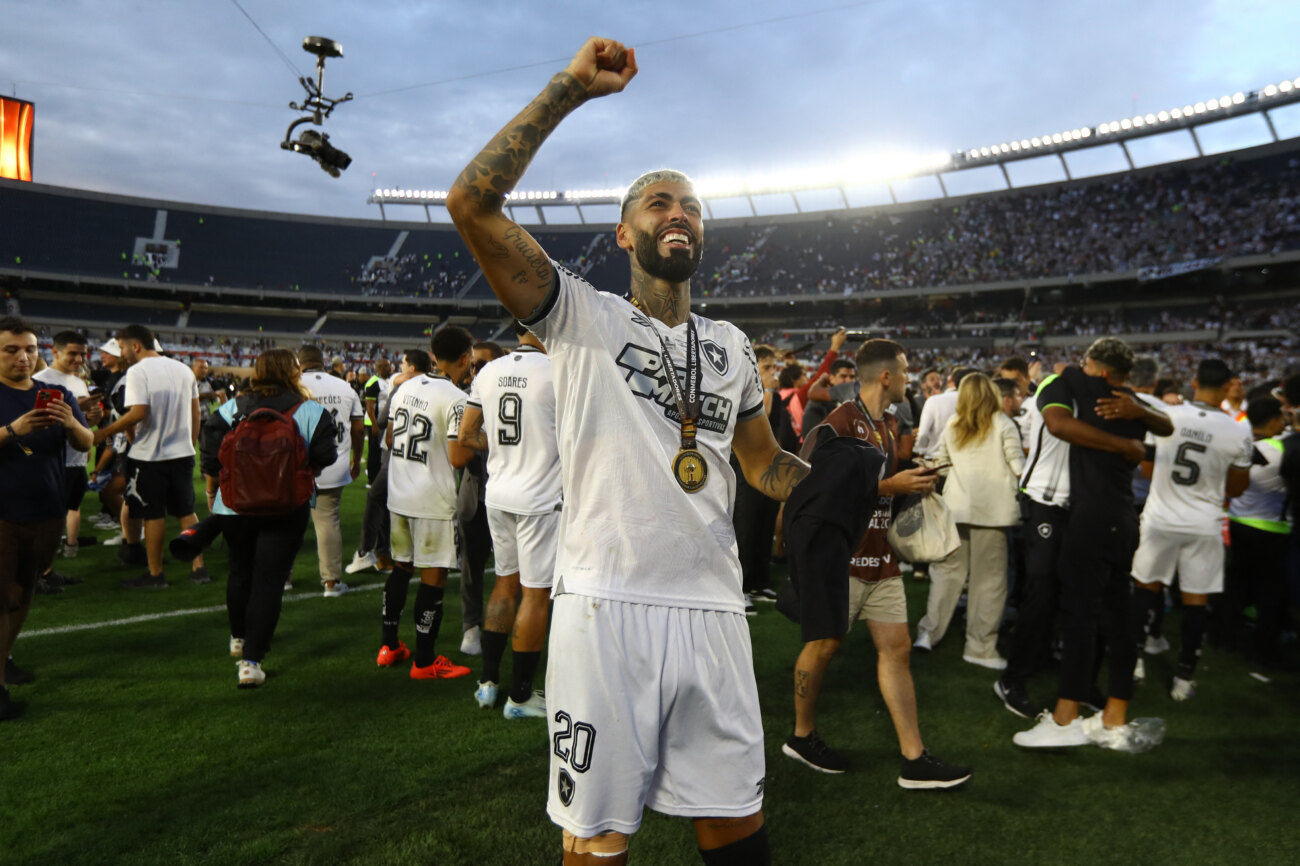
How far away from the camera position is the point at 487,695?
446 centimetres

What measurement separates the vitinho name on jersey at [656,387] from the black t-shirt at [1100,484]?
10.1 feet

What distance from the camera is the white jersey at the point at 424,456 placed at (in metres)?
5.19

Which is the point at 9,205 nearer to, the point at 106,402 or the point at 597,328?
the point at 106,402

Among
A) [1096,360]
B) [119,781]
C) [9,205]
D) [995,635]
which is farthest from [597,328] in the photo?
[9,205]

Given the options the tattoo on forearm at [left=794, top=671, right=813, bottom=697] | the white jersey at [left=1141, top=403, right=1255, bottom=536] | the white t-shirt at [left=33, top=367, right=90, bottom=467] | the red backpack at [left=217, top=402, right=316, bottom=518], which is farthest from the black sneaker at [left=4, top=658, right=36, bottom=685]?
the white jersey at [left=1141, top=403, right=1255, bottom=536]

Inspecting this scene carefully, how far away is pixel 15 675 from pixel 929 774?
5497mm

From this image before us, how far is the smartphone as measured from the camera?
4000 mm

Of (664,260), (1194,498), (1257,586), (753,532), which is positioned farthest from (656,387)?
(1257,586)

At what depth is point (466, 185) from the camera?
167 centimetres

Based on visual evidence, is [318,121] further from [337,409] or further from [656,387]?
[656,387]

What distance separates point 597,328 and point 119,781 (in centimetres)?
342

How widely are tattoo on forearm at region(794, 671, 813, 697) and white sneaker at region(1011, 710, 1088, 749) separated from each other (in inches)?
52.2

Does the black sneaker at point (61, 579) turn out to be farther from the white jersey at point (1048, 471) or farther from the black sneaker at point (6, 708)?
the white jersey at point (1048, 471)

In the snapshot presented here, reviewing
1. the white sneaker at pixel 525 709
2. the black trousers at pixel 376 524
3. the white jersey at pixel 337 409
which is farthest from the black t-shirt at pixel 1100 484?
the black trousers at pixel 376 524
